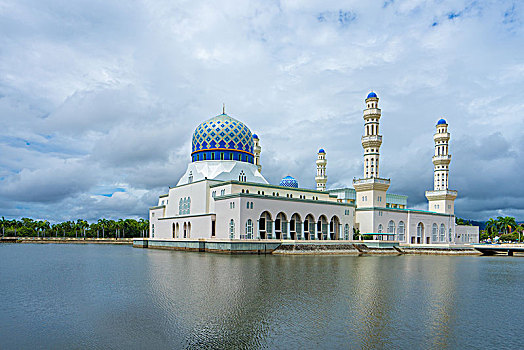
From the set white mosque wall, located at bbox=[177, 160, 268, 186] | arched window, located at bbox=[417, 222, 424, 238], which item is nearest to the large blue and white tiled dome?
white mosque wall, located at bbox=[177, 160, 268, 186]

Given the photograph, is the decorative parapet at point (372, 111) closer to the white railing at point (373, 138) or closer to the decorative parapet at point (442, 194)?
the white railing at point (373, 138)


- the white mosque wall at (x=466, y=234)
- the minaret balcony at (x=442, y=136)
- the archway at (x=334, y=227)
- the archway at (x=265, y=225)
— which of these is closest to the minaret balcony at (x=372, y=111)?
the minaret balcony at (x=442, y=136)

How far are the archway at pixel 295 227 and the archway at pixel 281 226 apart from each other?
1059 millimetres

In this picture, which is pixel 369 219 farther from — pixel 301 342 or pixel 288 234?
pixel 301 342

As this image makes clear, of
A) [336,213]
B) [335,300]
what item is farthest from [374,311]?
[336,213]

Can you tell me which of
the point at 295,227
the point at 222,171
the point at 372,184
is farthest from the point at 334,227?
the point at 222,171

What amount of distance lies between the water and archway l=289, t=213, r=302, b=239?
25193mm

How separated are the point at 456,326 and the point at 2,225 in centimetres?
10140

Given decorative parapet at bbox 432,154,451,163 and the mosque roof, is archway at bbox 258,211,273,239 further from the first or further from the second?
decorative parapet at bbox 432,154,451,163

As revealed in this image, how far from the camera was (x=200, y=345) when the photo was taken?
9992 mm

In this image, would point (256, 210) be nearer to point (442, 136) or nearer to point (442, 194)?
point (442, 194)

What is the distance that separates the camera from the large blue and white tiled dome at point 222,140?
A: 2067 inches

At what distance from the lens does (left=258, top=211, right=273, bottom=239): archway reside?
4481cm

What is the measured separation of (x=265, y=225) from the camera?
44969 mm
